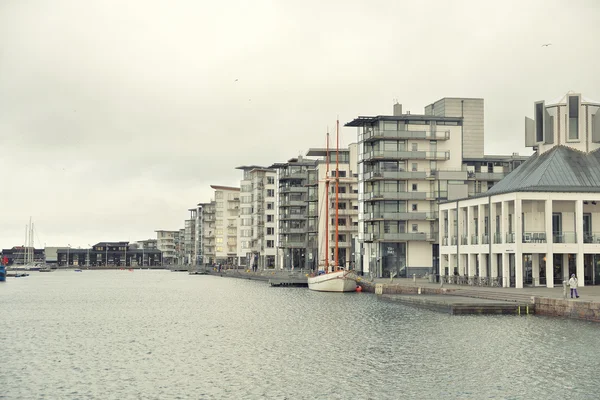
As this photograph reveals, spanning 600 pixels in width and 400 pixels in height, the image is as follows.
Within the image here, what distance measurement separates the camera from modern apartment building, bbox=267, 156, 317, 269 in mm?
177125

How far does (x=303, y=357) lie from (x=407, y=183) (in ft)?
250

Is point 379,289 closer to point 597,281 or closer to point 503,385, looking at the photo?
point 597,281

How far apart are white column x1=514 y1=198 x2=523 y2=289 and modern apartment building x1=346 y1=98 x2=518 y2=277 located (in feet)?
116

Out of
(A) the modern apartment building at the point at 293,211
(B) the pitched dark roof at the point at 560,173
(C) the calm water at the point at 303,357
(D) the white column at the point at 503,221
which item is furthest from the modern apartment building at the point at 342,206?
(C) the calm water at the point at 303,357

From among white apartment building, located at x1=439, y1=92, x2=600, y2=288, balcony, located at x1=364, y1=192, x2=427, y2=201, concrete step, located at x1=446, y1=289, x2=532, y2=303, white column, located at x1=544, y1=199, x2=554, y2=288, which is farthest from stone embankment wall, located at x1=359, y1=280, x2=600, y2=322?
balcony, located at x1=364, y1=192, x2=427, y2=201

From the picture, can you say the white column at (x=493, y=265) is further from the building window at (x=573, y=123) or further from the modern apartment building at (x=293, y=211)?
the modern apartment building at (x=293, y=211)

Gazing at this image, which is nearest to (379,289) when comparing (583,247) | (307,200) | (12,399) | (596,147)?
(583,247)

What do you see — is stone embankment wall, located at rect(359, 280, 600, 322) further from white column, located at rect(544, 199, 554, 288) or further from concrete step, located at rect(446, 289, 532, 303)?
white column, located at rect(544, 199, 554, 288)

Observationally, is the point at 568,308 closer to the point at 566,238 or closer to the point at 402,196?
the point at 566,238

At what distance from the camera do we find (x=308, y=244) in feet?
566

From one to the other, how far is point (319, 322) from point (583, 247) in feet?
106

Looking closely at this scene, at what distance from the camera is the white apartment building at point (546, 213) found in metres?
79.7

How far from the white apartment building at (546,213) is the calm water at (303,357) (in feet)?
59.5

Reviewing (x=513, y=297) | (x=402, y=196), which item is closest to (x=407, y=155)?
(x=402, y=196)
